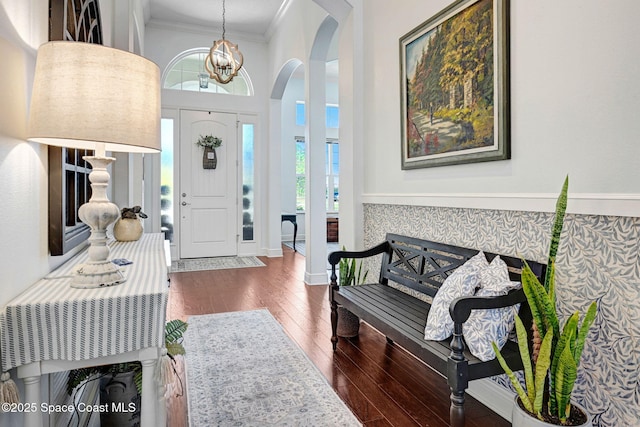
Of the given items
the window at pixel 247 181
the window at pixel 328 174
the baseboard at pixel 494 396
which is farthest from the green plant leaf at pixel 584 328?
the window at pixel 328 174

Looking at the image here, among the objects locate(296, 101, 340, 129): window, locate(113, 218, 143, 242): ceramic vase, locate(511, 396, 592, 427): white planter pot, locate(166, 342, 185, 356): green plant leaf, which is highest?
locate(296, 101, 340, 129): window

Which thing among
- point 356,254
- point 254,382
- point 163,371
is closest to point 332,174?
point 356,254

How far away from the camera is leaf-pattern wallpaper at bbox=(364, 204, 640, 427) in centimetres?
138

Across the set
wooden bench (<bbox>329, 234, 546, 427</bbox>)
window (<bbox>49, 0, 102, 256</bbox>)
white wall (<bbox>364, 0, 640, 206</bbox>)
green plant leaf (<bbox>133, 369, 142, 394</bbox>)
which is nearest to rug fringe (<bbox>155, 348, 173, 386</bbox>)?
green plant leaf (<bbox>133, 369, 142, 394</bbox>)

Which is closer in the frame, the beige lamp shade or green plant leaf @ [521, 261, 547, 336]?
the beige lamp shade

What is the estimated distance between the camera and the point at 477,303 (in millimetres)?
1522

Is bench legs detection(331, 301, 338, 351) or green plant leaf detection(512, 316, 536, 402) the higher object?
green plant leaf detection(512, 316, 536, 402)

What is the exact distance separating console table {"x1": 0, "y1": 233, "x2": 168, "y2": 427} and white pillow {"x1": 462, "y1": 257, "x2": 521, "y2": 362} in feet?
3.97

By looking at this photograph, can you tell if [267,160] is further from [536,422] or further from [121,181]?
[536,422]

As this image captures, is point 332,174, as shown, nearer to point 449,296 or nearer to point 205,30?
point 205,30

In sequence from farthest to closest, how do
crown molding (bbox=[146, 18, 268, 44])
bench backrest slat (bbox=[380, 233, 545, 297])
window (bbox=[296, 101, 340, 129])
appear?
window (bbox=[296, 101, 340, 129]) → crown molding (bbox=[146, 18, 268, 44]) → bench backrest slat (bbox=[380, 233, 545, 297])

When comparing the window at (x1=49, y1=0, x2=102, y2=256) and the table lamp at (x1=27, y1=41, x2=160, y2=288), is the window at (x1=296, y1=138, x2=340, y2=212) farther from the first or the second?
the table lamp at (x1=27, y1=41, x2=160, y2=288)

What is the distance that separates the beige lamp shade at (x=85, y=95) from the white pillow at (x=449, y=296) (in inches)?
56.6

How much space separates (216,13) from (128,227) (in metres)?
4.20
